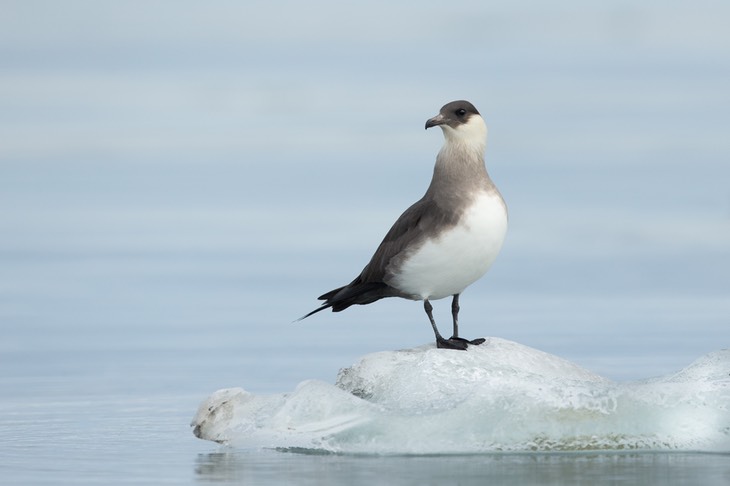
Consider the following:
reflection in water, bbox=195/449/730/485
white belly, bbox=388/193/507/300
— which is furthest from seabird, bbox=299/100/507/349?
reflection in water, bbox=195/449/730/485

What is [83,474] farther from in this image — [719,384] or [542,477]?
[719,384]

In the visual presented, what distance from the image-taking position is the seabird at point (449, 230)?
16.7m

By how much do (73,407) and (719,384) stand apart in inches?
331

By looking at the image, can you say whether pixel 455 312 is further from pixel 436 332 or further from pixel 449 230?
pixel 449 230

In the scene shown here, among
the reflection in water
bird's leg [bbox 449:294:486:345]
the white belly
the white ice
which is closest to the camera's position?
the reflection in water

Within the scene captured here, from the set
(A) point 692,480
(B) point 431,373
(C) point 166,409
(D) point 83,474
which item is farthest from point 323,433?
(C) point 166,409

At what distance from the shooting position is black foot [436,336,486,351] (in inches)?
677

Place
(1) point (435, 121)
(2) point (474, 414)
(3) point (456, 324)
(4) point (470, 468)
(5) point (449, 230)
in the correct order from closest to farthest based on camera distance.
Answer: (4) point (470, 468) → (2) point (474, 414) → (5) point (449, 230) → (1) point (435, 121) → (3) point (456, 324)

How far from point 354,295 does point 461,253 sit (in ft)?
5.31

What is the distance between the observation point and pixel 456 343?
17.3m

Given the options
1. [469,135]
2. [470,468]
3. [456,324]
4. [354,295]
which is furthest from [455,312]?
[470,468]

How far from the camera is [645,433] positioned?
15.3 metres

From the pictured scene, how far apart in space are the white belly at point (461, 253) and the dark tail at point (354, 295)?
0.46 metres

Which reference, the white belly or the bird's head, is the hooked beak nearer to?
the bird's head
